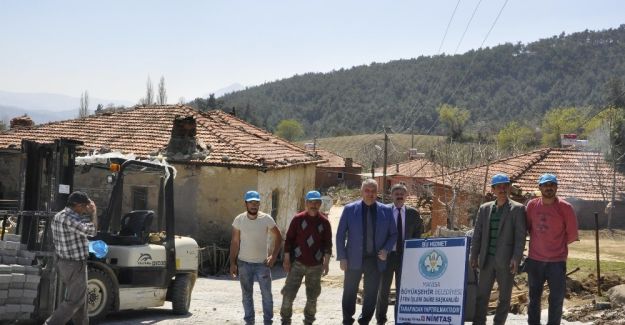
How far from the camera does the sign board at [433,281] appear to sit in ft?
28.5

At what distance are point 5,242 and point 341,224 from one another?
13.3 feet

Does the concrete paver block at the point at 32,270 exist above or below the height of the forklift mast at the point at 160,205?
below

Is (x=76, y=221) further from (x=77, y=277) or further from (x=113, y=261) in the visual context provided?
(x=113, y=261)

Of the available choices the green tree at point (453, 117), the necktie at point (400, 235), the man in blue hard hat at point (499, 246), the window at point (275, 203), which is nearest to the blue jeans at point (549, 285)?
the man in blue hard hat at point (499, 246)

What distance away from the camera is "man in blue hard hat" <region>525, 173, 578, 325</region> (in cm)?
867

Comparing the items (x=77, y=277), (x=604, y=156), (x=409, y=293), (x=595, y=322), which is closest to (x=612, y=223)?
(x=604, y=156)

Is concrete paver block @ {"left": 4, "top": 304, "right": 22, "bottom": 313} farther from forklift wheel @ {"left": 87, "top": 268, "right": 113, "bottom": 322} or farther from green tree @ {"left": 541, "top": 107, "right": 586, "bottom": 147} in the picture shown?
green tree @ {"left": 541, "top": 107, "right": 586, "bottom": 147}

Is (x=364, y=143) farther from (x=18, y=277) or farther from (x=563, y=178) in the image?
(x=18, y=277)

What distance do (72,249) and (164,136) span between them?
17.6 meters

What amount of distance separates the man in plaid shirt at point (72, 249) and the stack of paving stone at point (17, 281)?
738 mm

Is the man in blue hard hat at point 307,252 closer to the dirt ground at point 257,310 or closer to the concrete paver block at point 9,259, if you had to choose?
the dirt ground at point 257,310

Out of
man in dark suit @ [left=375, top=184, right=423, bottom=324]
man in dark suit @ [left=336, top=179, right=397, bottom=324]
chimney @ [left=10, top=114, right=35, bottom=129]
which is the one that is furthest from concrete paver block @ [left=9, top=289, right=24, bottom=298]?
chimney @ [left=10, top=114, right=35, bottom=129]

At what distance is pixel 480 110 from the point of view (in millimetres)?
129500

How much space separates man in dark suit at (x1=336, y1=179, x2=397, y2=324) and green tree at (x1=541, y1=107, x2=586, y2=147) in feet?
227
